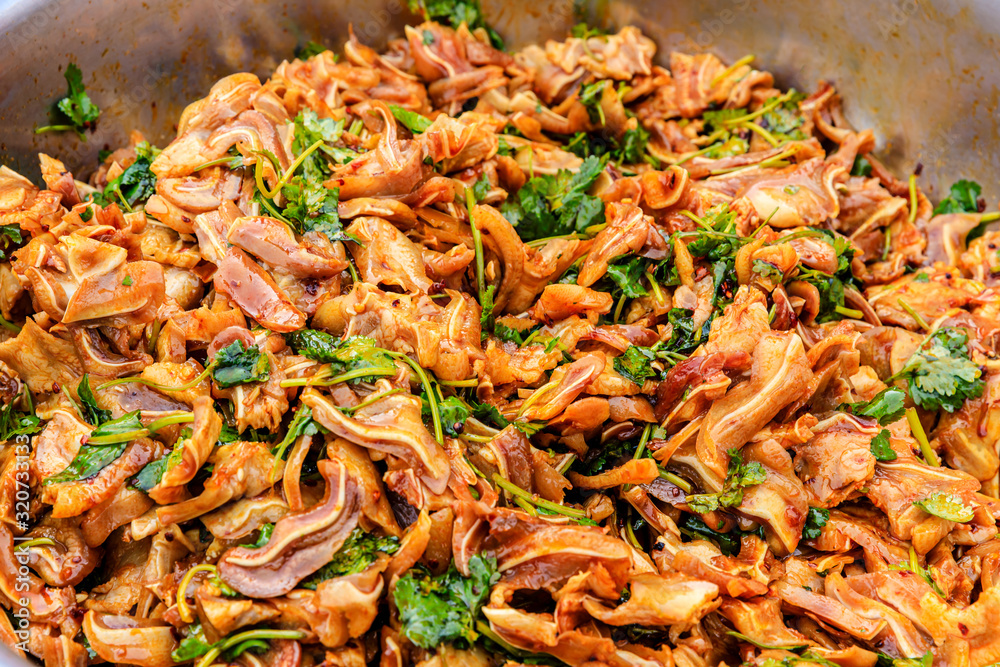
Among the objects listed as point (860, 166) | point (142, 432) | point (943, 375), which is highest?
point (860, 166)

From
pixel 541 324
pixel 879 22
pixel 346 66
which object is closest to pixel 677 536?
pixel 541 324

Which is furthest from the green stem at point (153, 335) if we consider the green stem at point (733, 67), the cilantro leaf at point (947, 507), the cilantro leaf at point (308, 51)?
the green stem at point (733, 67)

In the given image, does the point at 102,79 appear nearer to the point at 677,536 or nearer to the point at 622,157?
the point at 622,157

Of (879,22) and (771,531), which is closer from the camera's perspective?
(771,531)

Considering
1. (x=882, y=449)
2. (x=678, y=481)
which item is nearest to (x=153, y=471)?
(x=678, y=481)

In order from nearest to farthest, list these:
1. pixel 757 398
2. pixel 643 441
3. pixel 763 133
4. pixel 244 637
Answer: pixel 244 637 < pixel 757 398 < pixel 643 441 < pixel 763 133

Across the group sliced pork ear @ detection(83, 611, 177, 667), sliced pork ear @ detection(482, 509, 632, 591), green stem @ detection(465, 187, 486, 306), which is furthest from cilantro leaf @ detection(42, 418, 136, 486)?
green stem @ detection(465, 187, 486, 306)

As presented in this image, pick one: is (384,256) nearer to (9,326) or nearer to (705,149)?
(9,326)
